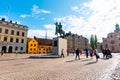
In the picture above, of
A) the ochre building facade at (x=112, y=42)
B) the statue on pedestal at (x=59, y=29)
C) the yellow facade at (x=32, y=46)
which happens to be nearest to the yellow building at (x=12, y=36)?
the yellow facade at (x=32, y=46)

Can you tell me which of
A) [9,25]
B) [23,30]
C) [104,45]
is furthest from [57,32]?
[104,45]

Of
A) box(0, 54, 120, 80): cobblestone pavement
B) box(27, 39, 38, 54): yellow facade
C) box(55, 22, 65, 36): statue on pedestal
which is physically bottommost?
box(0, 54, 120, 80): cobblestone pavement

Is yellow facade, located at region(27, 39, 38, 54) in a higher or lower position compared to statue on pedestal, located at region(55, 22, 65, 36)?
lower

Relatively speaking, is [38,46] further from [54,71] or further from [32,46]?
[54,71]

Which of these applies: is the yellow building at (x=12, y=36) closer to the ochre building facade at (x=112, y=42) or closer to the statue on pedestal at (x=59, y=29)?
the statue on pedestal at (x=59, y=29)

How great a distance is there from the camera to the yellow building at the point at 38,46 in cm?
6443

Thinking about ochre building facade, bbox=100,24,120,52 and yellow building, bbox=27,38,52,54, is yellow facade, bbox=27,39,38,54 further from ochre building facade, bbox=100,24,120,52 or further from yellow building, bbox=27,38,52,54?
ochre building facade, bbox=100,24,120,52

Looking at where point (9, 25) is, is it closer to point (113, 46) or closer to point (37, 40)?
point (37, 40)

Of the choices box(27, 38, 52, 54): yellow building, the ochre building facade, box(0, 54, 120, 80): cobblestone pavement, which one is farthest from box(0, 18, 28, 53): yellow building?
the ochre building facade

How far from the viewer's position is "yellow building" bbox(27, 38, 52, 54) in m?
64.4

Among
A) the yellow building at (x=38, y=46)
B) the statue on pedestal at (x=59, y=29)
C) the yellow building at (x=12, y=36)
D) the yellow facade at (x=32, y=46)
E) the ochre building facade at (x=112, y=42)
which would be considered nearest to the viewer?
the yellow building at (x=12, y=36)

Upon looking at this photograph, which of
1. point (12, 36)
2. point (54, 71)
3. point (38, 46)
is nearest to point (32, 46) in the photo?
point (38, 46)

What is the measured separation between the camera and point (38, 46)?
69.1m

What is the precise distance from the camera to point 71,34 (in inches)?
4008
